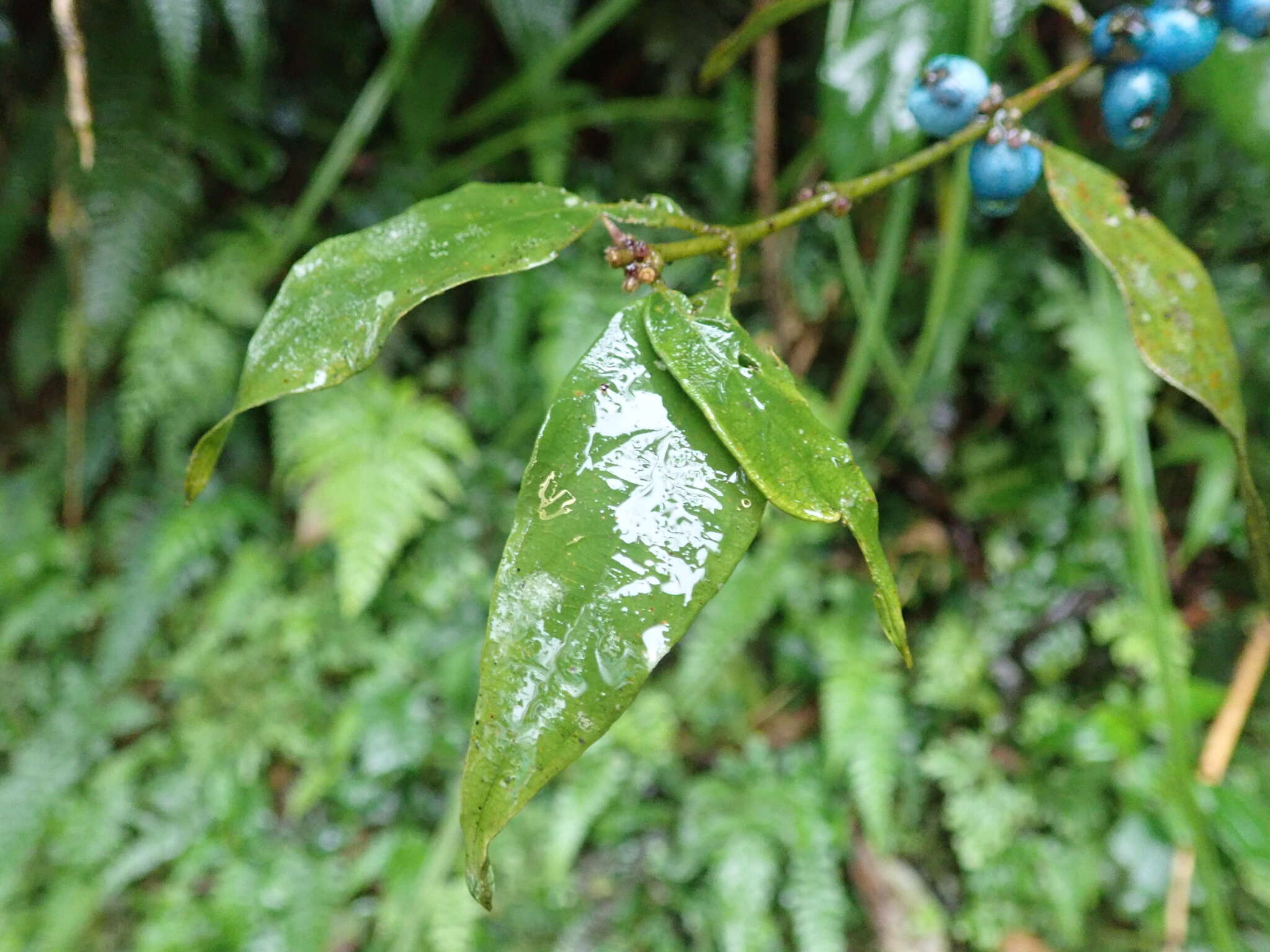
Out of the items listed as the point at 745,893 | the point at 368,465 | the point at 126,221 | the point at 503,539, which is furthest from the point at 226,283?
the point at 745,893

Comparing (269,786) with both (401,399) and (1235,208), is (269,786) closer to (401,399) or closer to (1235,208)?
(401,399)

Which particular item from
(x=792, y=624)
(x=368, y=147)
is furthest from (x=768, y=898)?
(x=368, y=147)

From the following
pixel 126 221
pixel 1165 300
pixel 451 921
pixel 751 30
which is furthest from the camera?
pixel 126 221

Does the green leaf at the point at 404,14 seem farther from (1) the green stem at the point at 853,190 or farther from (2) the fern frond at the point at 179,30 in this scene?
(1) the green stem at the point at 853,190

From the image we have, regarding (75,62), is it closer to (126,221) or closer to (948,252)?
(126,221)

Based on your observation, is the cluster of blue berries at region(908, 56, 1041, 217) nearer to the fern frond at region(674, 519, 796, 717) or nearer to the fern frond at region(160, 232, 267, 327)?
the fern frond at region(674, 519, 796, 717)

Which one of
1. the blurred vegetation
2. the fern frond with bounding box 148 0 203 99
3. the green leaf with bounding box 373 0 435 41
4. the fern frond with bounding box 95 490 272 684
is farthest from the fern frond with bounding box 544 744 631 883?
the fern frond with bounding box 148 0 203 99
